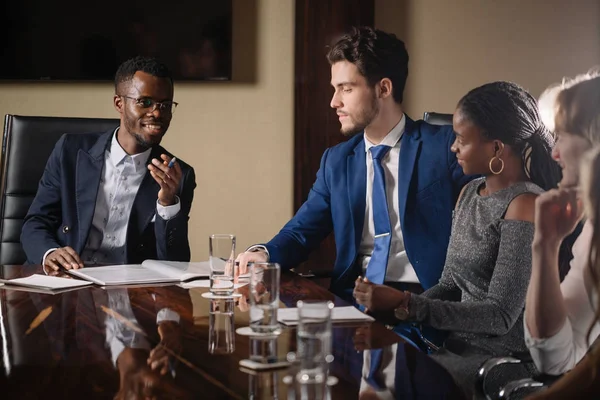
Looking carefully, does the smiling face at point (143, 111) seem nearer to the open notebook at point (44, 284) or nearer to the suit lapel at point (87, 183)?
the suit lapel at point (87, 183)

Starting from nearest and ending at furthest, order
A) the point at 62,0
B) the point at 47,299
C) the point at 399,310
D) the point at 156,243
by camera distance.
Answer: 1. the point at 399,310
2. the point at 47,299
3. the point at 156,243
4. the point at 62,0

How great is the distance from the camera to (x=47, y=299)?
1.71 metres

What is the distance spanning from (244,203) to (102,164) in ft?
4.23

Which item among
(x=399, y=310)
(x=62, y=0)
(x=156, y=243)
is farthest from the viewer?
(x=62, y=0)

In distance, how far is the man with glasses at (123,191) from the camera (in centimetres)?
251

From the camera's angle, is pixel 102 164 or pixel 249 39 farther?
pixel 249 39

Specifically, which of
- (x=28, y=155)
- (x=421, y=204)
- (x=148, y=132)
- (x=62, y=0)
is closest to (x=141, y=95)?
(x=148, y=132)

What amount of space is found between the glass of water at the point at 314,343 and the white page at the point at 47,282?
95cm

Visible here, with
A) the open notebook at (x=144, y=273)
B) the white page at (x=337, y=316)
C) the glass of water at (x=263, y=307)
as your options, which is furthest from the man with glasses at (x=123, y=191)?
the glass of water at (x=263, y=307)

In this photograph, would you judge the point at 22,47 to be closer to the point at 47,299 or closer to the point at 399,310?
the point at 47,299

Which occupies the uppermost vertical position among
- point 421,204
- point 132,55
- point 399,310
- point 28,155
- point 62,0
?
point 62,0

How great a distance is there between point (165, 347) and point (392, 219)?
1.12 m

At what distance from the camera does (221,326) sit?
1.45 meters

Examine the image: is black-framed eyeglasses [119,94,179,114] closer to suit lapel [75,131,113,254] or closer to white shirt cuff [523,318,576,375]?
suit lapel [75,131,113,254]
